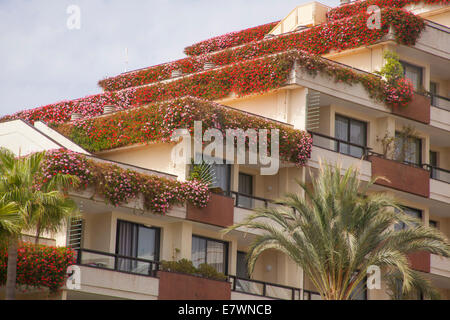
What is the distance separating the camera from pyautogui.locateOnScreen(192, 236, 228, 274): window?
128 feet

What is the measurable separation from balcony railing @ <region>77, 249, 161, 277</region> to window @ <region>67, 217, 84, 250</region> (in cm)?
52

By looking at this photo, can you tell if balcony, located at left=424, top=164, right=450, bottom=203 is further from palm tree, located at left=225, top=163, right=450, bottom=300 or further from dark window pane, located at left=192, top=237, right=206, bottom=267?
dark window pane, located at left=192, top=237, right=206, bottom=267

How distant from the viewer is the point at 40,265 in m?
31.8

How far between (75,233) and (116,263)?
1.95 meters

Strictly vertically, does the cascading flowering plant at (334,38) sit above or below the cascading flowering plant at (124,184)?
above

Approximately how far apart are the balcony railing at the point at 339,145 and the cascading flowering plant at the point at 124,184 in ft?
21.7

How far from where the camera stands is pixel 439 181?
45938 mm

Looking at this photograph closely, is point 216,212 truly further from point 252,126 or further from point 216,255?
point 252,126

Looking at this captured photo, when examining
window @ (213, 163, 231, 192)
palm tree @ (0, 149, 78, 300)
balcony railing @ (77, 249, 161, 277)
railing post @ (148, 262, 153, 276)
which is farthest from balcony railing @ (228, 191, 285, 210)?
palm tree @ (0, 149, 78, 300)

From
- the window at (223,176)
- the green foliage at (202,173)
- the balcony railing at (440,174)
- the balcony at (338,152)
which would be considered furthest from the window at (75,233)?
the balcony railing at (440,174)

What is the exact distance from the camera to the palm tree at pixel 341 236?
33.1 m

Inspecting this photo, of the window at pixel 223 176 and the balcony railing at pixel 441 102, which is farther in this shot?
the balcony railing at pixel 441 102

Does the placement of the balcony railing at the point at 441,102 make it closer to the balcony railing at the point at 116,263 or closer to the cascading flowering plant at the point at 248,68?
the cascading flowering plant at the point at 248,68
